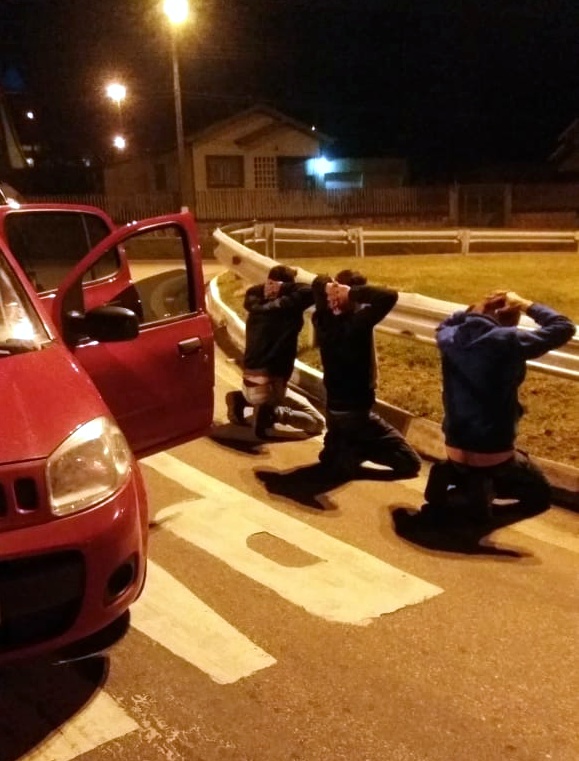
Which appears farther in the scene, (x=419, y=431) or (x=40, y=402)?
(x=419, y=431)

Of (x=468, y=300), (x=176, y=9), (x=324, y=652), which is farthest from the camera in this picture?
(x=176, y=9)

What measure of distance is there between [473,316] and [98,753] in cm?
310

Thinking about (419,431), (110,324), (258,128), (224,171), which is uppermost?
(258,128)

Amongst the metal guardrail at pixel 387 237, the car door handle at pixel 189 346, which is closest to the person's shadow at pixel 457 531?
the car door handle at pixel 189 346

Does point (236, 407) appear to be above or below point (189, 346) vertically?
below

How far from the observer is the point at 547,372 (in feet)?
20.6

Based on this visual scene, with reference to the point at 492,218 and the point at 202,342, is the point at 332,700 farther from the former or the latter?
the point at 492,218

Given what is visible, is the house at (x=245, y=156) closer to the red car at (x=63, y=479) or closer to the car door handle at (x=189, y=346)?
the car door handle at (x=189, y=346)

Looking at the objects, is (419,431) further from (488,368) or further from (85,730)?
(85,730)

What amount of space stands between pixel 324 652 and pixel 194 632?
1.98 feet

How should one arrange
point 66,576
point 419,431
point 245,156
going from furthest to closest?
point 245,156
point 419,431
point 66,576

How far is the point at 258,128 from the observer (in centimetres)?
3809

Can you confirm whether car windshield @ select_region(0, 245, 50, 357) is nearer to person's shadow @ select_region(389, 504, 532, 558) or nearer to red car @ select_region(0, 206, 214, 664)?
red car @ select_region(0, 206, 214, 664)

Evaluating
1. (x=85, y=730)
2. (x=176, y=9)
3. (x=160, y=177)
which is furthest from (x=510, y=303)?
(x=160, y=177)
